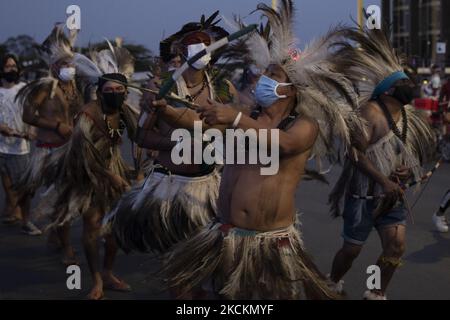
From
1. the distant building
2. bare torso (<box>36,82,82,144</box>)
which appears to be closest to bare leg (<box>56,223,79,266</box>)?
bare torso (<box>36,82,82,144</box>)

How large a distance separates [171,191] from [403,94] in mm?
1790

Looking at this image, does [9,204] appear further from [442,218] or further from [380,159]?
[380,159]

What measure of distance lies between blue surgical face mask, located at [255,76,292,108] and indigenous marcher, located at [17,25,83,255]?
343cm

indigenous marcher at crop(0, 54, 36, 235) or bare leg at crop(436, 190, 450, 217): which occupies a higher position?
indigenous marcher at crop(0, 54, 36, 235)

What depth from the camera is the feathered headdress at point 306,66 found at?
4.18 meters

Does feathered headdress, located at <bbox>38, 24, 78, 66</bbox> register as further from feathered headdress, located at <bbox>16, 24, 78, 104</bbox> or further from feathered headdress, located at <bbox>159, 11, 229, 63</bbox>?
feathered headdress, located at <bbox>159, 11, 229, 63</bbox>

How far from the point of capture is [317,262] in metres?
6.74

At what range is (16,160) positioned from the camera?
875 cm

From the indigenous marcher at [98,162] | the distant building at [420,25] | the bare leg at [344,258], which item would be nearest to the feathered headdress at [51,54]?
the indigenous marcher at [98,162]

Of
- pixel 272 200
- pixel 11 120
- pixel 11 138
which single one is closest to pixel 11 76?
pixel 11 120

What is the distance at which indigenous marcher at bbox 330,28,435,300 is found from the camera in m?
5.18

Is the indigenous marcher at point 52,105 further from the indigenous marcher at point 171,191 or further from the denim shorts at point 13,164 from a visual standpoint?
the indigenous marcher at point 171,191

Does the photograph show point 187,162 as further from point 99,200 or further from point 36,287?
point 36,287

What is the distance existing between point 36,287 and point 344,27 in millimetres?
3351
